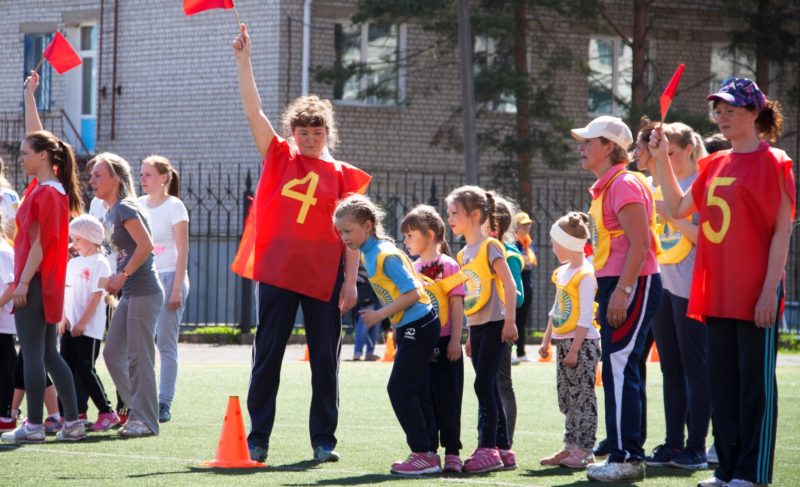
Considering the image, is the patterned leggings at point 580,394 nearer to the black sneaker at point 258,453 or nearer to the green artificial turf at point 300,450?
the green artificial turf at point 300,450

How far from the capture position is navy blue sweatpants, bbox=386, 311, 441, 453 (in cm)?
761

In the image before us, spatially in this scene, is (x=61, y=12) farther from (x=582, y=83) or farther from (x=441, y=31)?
(x=582, y=83)

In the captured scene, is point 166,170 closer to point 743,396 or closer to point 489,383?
point 489,383

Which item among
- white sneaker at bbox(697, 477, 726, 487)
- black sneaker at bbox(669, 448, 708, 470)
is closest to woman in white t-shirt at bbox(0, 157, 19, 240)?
black sneaker at bbox(669, 448, 708, 470)

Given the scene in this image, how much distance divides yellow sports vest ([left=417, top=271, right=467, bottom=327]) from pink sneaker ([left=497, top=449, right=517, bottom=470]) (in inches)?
33.1

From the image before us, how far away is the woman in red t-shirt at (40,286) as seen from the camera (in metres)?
8.81

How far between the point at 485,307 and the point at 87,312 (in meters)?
3.23

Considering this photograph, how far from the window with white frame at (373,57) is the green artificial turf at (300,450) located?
13.7 metres

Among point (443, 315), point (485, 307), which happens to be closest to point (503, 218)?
point (485, 307)

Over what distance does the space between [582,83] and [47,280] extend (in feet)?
72.5

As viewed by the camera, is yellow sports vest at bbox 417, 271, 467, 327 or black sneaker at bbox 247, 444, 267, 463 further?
black sneaker at bbox 247, 444, 267, 463

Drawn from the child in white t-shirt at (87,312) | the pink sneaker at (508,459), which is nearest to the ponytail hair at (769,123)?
the pink sneaker at (508,459)

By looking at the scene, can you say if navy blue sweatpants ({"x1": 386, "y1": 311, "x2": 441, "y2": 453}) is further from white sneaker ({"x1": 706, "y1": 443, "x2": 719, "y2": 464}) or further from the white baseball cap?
white sneaker ({"x1": 706, "y1": 443, "x2": 719, "y2": 464})

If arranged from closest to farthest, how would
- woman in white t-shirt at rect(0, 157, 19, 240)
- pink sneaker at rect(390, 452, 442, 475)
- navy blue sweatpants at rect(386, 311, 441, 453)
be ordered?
pink sneaker at rect(390, 452, 442, 475)
navy blue sweatpants at rect(386, 311, 441, 453)
woman in white t-shirt at rect(0, 157, 19, 240)
